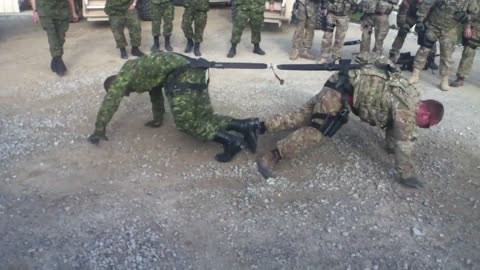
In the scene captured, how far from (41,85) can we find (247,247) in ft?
14.5

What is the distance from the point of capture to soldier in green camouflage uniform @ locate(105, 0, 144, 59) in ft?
25.9

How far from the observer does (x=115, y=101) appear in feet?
17.3

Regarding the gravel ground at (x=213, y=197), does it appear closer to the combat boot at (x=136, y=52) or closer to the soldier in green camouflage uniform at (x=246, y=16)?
the combat boot at (x=136, y=52)

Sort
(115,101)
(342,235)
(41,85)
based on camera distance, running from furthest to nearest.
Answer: (41,85) < (115,101) < (342,235)

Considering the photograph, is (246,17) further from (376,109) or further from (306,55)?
(376,109)

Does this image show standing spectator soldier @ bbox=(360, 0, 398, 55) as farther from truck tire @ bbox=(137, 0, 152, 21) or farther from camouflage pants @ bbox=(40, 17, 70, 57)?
camouflage pants @ bbox=(40, 17, 70, 57)

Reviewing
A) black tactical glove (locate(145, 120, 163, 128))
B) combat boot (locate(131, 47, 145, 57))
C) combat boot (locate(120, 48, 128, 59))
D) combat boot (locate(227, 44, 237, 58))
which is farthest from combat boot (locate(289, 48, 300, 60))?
black tactical glove (locate(145, 120, 163, 128))

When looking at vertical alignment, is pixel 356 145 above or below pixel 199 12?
below

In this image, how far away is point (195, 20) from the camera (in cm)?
844

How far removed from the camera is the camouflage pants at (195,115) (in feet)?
16.9

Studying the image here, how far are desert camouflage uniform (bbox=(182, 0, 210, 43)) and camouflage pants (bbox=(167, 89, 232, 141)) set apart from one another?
3292 millimetres

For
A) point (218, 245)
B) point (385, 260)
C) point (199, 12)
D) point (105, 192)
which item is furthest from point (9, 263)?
point (199, 12)

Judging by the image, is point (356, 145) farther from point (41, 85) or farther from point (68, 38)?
point (68, 38)

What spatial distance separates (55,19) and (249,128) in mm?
3601
